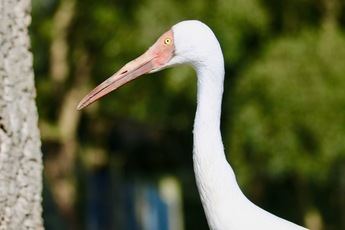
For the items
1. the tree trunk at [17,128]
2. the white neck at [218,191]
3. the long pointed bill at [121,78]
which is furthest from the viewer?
the long pointed bill at [121,78]

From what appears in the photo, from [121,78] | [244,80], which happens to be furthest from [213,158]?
[244,80]

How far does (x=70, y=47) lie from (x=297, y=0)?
4.05m

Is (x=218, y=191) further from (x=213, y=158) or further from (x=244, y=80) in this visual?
(x=244, y=80)

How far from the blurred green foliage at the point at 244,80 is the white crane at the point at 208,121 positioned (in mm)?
8347

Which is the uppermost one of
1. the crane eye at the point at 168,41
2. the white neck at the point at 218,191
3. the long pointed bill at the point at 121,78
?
the crane eye at the point at 168,41

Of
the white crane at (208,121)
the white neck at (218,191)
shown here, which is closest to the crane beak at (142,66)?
the white crane at (208,121)

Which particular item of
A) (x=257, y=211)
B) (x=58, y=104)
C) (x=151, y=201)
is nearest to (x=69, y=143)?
(x=58, y=104)

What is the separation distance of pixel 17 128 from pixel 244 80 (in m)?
9.61

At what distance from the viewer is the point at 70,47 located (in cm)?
1847

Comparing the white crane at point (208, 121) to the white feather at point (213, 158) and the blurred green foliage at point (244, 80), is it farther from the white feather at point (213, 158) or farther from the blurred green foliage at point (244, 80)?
the blurred green foliage at point (244, 80)

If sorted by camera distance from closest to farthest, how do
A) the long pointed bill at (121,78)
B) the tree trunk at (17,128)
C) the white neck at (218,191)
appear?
the tree trunk at (17,128) → the white neck at (218,191) → the long pointed bill at (121,78)

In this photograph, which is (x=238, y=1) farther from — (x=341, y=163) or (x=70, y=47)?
(x=70, y=47)

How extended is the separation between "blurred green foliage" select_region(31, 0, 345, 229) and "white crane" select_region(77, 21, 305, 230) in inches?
329

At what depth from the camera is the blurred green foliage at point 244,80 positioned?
14.3 m
